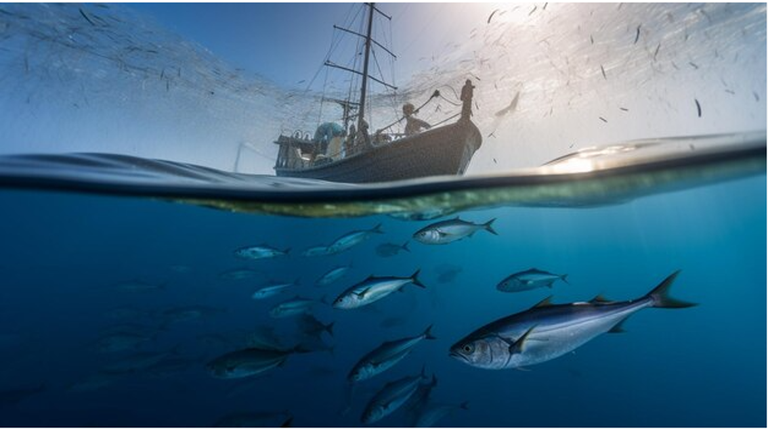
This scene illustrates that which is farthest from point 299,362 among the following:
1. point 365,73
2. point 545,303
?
point 365,73

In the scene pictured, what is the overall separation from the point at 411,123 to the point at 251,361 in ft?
33.4

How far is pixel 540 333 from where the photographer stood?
3.58 m

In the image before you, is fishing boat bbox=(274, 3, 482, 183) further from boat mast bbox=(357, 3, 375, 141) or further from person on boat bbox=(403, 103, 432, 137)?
boat mast bbox=(357, 3, 375, 141)

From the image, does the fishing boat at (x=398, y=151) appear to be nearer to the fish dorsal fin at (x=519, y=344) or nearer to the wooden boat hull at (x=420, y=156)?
the wooden boat hull at (x=420, y=156)

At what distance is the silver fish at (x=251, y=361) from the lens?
539cm

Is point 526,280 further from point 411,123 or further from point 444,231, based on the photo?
point 411,123

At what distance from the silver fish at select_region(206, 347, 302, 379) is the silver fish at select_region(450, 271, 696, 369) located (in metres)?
3.06

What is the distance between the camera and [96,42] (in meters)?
8.22

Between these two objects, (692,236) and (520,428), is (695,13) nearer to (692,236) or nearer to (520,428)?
(520,428)

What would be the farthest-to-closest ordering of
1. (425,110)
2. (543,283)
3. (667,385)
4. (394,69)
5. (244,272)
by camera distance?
(667,385) → (425,110) → (394,69) → (244,272) → (543,283)

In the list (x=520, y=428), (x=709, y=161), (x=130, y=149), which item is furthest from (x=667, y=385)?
(x=130, y=149)

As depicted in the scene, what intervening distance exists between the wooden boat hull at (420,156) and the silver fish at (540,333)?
8.55m

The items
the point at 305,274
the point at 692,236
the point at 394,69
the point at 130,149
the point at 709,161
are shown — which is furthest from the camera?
the point at 692,236

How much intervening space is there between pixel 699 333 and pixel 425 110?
4779cm
